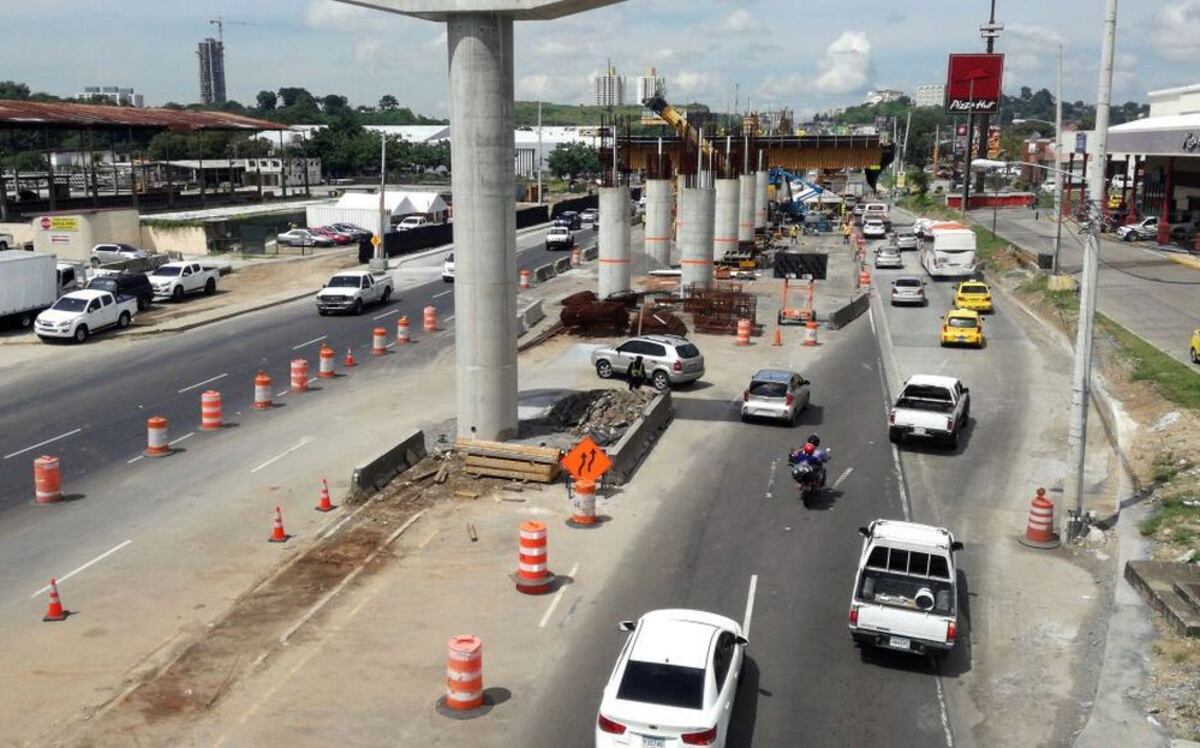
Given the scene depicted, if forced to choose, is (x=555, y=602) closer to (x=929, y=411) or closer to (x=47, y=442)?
(x=929, y=411)

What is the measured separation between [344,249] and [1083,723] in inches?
2652

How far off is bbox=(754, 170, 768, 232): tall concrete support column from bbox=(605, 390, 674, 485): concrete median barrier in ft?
202

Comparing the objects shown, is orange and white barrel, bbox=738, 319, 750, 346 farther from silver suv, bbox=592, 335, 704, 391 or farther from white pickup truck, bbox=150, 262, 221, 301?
white pickup truck, bbox=150, 262, 221, 301

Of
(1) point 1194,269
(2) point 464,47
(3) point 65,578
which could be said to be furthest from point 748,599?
(1) point 1194,269

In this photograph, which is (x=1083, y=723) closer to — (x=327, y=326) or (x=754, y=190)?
(x=327, y=326)

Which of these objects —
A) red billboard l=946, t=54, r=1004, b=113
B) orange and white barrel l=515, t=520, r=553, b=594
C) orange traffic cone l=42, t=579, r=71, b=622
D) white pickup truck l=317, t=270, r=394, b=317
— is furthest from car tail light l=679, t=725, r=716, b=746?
red billboard l=946, t=54, r=1004, b=113

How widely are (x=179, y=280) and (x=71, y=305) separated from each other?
445 inches

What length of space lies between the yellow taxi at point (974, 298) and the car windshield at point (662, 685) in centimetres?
4061

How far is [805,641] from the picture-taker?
16.4m

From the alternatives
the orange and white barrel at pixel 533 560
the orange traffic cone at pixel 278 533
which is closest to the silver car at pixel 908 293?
the orange and white barrel at pixel 533 560

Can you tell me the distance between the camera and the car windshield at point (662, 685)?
41.0ft

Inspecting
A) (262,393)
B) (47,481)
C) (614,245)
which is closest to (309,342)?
(262,393)

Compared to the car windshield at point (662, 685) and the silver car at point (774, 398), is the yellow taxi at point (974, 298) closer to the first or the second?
the silver car at point (774, 398)

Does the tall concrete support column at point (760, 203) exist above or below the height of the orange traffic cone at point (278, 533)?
above
